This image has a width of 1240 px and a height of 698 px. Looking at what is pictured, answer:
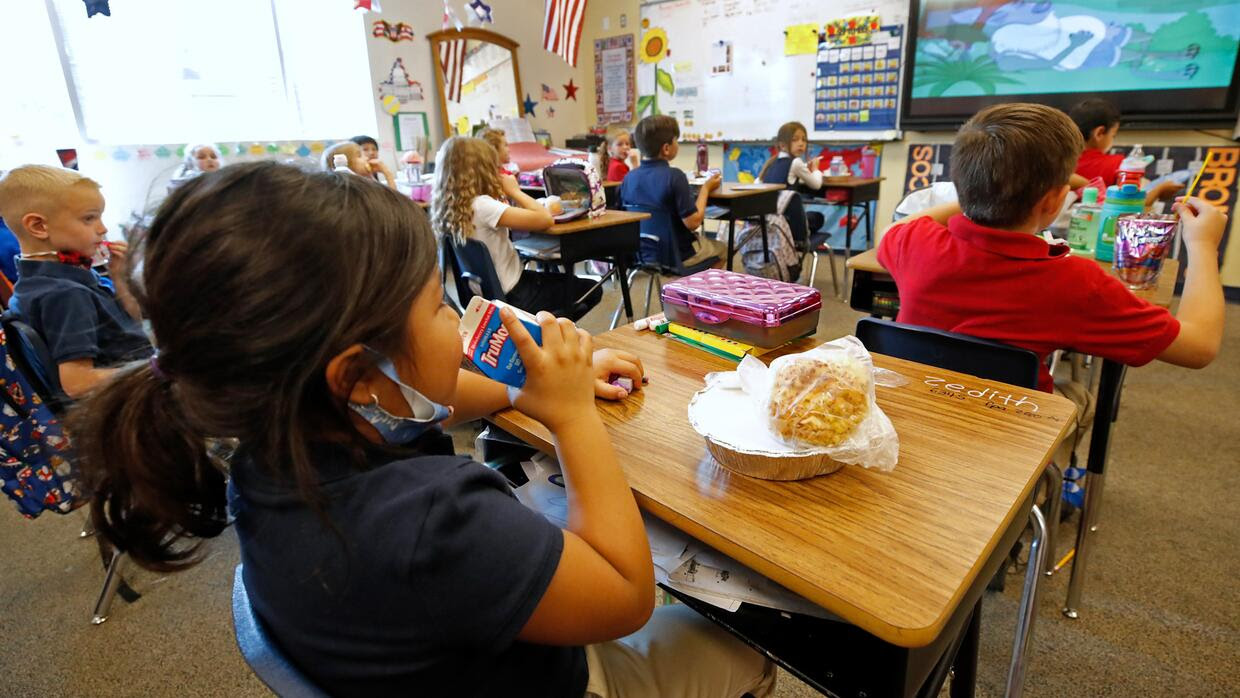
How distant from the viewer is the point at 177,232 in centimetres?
47

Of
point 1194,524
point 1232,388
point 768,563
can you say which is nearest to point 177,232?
point 768,563

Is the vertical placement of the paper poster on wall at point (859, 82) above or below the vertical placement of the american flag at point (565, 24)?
below

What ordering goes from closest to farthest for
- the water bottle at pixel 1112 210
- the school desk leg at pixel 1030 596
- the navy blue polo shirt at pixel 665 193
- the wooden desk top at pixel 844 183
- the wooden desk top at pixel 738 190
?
the school desk leg at pixel 1030 596 < the water bottle at pixel 1112 210 < the navy blue polo shirt at pixel 665 193 < the wooden desk top at pixel 738 190 < the wooden desk top at pixel 844 183

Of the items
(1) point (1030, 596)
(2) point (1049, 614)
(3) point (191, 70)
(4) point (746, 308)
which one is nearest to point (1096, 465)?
(2) point (1049, 614)

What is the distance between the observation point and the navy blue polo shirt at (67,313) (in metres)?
1.39

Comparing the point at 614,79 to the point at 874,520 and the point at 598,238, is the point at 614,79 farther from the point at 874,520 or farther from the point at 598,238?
the point at 874,520

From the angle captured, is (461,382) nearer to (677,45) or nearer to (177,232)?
(177,232)

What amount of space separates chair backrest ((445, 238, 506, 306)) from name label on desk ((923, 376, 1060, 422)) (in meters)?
1.80

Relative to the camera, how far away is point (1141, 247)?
1357mm

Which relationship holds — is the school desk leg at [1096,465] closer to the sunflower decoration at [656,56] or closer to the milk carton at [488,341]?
the milk carton at [488,341]

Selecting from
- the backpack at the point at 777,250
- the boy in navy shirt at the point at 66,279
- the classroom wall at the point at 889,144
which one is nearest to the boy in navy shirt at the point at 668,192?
the backpack at the point at 777,250

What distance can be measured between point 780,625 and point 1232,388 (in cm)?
302

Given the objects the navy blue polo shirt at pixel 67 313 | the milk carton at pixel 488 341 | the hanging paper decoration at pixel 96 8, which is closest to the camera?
the milk carton at pixel 488 341

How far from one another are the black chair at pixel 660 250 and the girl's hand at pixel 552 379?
2596 millimetres
